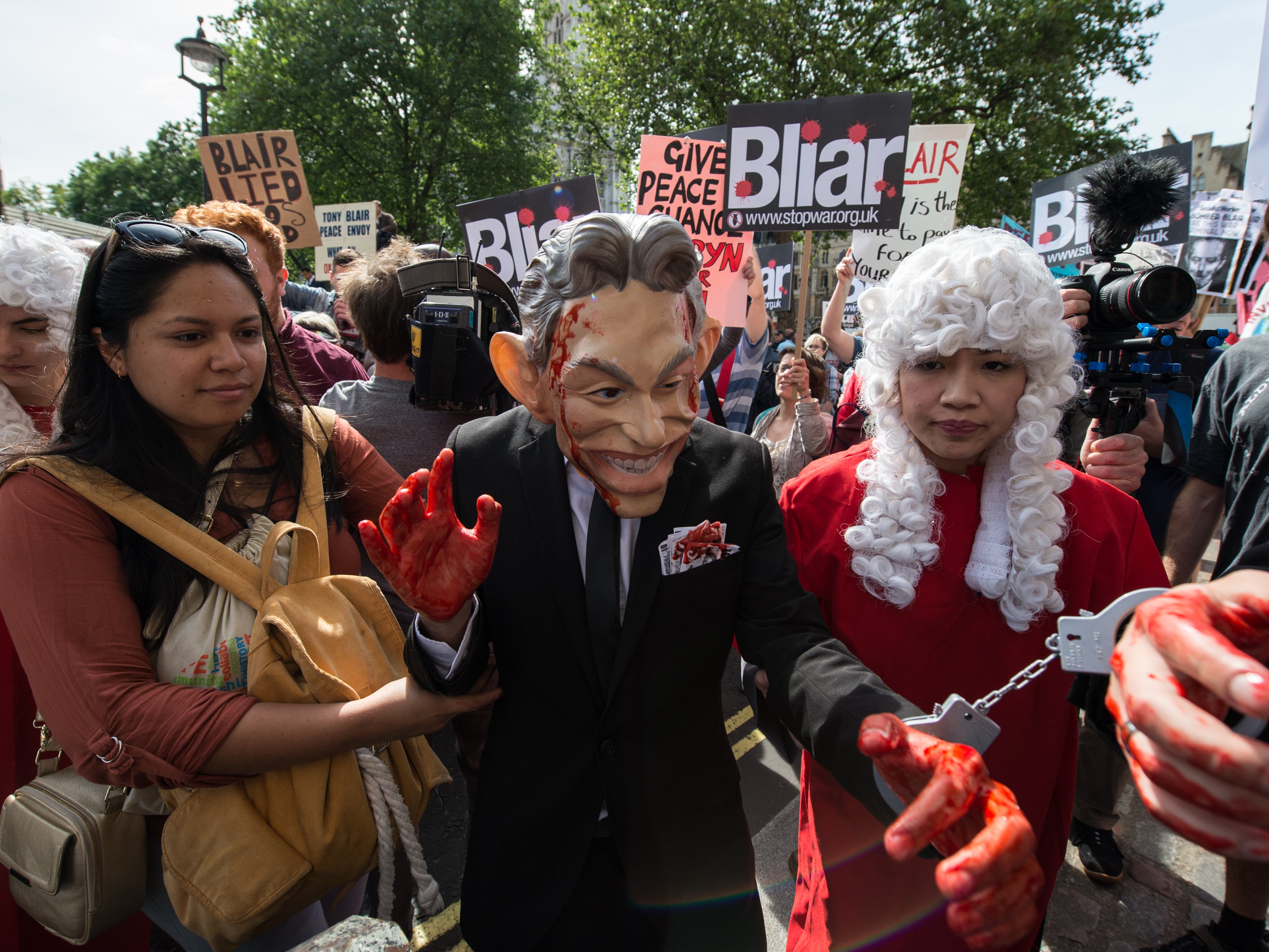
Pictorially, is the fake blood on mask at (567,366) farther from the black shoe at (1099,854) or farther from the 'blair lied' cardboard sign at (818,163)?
the 'blair lied' cardboard sign at (818,163)

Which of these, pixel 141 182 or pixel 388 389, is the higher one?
pixel 141 182

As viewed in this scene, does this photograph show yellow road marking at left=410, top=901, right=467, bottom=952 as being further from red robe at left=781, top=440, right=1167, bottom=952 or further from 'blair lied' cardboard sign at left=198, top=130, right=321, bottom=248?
'blair lied' cardboard sign at left=198, top=130, right=321, bottom=248

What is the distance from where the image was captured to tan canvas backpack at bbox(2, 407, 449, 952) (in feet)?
4.25

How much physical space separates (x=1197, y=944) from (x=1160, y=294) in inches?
90.8

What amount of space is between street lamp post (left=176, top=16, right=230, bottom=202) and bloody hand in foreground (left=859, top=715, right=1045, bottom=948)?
11732 mm

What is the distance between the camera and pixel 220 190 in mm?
6707

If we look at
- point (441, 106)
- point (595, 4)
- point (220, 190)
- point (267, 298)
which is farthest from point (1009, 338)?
point (441, 106)

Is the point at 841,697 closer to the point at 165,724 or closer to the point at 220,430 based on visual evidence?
the point at 165,724

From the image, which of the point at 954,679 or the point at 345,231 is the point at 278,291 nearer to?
the point at 954,679

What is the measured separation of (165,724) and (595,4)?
2121 centimetres

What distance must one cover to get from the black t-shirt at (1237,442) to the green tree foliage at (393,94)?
1996 centimetres

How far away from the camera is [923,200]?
6102 millimetres

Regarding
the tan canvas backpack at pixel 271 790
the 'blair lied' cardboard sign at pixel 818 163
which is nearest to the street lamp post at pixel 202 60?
the 'blair lied' cardboard sign at pixel 818 163

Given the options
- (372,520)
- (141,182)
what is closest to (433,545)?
(372,520)
